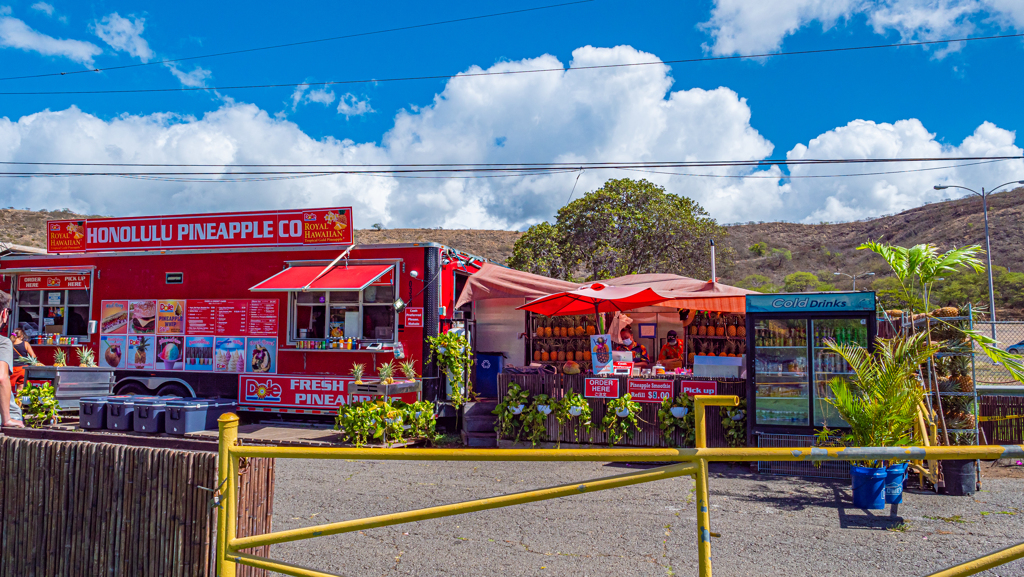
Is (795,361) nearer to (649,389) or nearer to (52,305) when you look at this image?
(649,389)

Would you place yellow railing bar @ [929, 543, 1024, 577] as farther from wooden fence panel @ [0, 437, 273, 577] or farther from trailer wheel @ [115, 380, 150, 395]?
trailer wheel @ [115, 380, 150, 395]

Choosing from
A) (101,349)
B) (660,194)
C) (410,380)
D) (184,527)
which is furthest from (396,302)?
(660,194)

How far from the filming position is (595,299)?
1014cm

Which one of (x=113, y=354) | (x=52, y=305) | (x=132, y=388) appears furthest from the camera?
(x=52, y=305)

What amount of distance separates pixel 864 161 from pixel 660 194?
9202 mm

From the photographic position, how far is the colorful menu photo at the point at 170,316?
475 inches

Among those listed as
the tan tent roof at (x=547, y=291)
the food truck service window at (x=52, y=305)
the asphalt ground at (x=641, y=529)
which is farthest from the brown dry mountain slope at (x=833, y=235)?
the asphalt ground at (x=641, y=529)

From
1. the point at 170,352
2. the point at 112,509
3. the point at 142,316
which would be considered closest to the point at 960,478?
the point at 112,509

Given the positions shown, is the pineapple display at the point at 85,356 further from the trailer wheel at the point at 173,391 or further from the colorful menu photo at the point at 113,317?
the trailer wheel at the point at 173,391

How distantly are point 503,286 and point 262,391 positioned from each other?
15.1 ft

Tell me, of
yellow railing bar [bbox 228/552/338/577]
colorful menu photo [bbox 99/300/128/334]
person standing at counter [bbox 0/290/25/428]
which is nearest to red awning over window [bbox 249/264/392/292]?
colorful menu photo [bbox 99/300/128/334]

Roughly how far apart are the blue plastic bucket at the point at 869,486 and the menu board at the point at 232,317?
9.16 m

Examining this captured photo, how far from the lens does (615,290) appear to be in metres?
10.2

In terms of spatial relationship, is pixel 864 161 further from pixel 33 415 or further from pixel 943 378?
pixel 33 415
